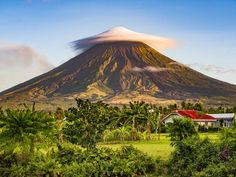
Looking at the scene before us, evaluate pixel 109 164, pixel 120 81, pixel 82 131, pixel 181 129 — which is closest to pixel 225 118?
pixel 82 131

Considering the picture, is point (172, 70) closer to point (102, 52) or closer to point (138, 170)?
point (102, 52)

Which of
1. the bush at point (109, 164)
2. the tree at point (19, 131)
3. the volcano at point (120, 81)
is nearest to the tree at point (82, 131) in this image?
the bush at point (109, 164)

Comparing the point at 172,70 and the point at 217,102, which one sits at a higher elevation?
the point at 172,70

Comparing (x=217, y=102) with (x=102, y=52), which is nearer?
(x=217, y=102)

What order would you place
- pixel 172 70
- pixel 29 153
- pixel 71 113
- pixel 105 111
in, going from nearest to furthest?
pixel 29 153, pixel 71 113, pixel 105 111, pixel 172 70

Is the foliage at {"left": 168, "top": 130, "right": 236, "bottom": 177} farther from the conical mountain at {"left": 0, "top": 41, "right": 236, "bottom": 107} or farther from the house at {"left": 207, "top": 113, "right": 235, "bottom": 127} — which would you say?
the conical mountain at {"left": 0, "top": 41, "right": 236, "bottom": 107}

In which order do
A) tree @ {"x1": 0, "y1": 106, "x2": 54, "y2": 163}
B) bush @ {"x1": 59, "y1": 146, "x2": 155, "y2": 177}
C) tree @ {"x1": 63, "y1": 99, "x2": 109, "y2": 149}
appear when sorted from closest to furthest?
bush @ {"x1": 59, "y1": 146, "x2": 155, "y2": 177}, tree @ {"x1": 0, "y1": 106, "x2": 54, "y2": 163}, tree @ {"x1": 63, "y1": 99, "x2": 109, "y2": 149}

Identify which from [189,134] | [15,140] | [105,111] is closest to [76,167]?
[15,140]

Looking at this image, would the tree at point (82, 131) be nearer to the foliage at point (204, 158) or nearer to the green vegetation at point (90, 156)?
the green vegetation at point (90, 156)

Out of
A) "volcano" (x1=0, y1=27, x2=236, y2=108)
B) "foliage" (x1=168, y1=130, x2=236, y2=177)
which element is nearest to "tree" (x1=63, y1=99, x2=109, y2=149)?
"foliage" (x1=168, y1=130, x2=236, y2=177)
